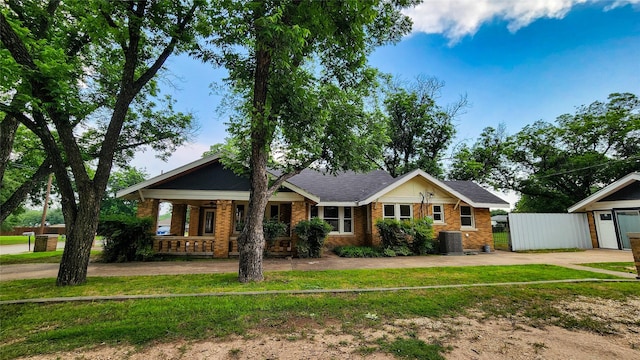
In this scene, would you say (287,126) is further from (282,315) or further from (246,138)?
(282,315)

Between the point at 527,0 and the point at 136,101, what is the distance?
15495mm

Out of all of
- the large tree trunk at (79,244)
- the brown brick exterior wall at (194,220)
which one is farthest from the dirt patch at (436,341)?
the brown brick exterior wall at (194,220)

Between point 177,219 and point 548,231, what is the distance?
21.8 meters

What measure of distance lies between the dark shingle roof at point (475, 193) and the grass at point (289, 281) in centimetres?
629

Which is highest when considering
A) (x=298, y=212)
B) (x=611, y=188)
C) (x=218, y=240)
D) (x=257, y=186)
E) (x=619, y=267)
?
(x=611, y=188)

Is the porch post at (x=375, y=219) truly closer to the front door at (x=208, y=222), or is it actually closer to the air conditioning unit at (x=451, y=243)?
the air conditioning unit at (x=451, y=243)

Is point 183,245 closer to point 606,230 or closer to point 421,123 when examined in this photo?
point 421,123

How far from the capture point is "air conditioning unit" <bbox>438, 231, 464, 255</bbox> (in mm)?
12555

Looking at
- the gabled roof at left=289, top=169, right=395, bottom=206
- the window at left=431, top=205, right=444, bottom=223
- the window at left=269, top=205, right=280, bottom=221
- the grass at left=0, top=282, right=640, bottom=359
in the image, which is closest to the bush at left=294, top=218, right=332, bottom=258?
the gabled roof at left=289, top=169, right=395, bottom=206

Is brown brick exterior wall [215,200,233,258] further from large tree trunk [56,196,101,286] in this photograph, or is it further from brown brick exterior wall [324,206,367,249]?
brown brick exterior wall [324,206,367,249]

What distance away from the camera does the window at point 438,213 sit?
14.0 meters

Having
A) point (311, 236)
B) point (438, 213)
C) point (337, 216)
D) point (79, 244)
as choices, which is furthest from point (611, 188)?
point (79, 244)

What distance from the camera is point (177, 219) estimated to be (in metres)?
15.4

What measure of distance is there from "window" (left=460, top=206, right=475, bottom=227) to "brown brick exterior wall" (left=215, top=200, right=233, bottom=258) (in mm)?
12279
